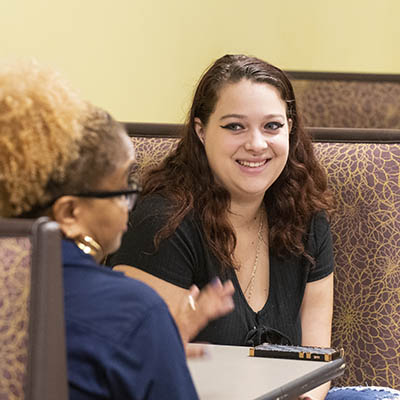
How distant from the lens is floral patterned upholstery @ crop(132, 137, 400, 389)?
1.98 meters

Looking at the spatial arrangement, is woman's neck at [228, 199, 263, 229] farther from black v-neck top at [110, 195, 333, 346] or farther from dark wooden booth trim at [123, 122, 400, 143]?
dark wooden booth trim at [123, 122, 400, 143]

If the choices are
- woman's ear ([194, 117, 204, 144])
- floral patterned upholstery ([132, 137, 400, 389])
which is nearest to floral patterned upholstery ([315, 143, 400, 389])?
floral patterned upholstery ([132, 137, 400, 389])

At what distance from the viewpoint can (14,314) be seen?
82 centimetres

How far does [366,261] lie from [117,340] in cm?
120

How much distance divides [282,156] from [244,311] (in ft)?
1.17

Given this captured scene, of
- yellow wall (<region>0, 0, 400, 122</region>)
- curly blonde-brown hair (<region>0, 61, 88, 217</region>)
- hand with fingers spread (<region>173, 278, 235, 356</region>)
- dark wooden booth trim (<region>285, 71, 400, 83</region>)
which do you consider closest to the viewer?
curly blonde-brown hair (<region>0, 61, 88, 217</region>)

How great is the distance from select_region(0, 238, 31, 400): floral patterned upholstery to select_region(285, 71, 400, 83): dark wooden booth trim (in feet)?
9.05

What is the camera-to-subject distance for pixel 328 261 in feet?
6.42

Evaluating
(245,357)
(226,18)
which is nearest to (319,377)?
(245,357)

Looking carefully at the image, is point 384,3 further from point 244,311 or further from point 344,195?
point 244,311

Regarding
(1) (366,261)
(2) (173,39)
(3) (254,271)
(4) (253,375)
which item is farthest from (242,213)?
(2) (173,39)

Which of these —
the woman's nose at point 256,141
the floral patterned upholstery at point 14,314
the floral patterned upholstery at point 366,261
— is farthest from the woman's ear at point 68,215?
the floral patterned upholstery at point 366,261

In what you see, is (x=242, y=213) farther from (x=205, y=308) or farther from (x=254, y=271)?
(x=205, y=308)

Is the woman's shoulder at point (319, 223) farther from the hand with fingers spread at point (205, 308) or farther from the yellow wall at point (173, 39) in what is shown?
the yellow wall at point (173, 39)
